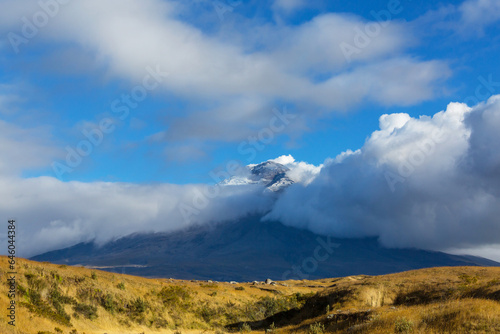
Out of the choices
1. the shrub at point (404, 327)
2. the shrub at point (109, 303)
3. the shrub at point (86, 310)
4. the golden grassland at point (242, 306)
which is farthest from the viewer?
the shrub at point (109, 303)

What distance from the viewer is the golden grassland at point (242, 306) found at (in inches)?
808

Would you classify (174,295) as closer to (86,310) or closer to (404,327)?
(86,310)

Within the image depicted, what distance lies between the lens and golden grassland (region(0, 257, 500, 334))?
20531 millimetres

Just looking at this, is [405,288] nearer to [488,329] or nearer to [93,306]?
[488,329]

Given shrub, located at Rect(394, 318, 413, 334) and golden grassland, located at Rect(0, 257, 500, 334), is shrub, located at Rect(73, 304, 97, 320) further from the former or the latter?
shrub, located at Rect(394, 318, 413, 334)

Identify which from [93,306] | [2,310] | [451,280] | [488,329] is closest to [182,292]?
[93,306]

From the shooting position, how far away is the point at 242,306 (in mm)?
53500

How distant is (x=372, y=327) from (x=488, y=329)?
17.9 feet

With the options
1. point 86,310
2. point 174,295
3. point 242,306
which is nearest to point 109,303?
point 86,310

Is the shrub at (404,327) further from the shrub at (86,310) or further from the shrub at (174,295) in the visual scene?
the shrub at (174,295)

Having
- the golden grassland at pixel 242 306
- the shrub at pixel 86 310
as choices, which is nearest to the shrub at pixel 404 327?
the golden grassland at pixel 242 306

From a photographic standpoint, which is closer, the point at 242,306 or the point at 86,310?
the point at 86,310

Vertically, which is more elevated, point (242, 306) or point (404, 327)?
point (404, 327)

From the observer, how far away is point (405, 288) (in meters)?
35.1
